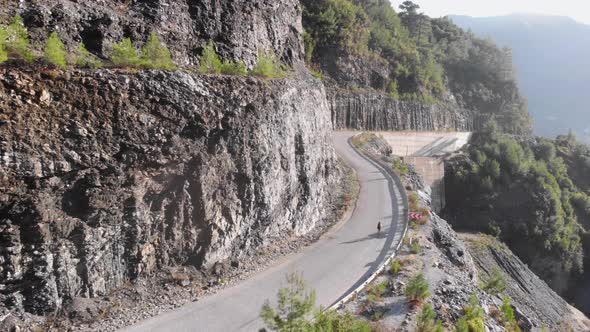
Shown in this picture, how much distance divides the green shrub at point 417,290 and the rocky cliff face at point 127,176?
20.2 feet

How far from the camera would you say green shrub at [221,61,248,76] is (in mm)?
16756

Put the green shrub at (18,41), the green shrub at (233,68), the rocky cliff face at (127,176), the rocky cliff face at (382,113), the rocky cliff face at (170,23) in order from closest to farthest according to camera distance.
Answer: the rocky cliff face at (127,176)
the green shrub at (18,41)
the rocky cliff face at (170,23)
the green shrub at (233,68)
the rocky cliff face at (382,113)

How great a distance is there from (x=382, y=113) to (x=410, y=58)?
11.3 m

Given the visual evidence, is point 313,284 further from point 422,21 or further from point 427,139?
point 422,21

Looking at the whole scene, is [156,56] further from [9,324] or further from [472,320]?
[472,320]

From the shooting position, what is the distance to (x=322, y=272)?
15398 mm

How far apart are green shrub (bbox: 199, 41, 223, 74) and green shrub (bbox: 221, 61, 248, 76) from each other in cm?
20

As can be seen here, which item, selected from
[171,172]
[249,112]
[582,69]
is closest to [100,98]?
[171,172]

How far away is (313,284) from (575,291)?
35381 mm

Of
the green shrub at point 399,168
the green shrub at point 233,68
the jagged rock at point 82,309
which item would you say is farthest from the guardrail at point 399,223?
the green shrub at point 233,68

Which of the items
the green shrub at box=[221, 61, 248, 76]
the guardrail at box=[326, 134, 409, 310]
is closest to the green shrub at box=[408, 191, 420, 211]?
the guardrail at box=[326, 134, 409, 310]

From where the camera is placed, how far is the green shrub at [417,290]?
13516 mm

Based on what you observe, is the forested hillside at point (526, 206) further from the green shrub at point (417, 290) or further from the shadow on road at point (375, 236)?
the green shrub at point (417, 290)

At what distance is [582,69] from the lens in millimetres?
197250
